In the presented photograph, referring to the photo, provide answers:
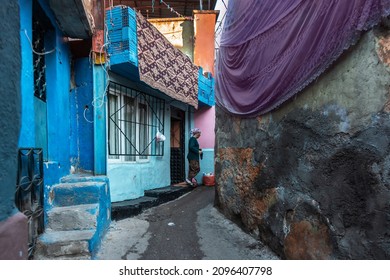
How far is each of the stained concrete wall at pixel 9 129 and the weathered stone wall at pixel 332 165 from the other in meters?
2.23

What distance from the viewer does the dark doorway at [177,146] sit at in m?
9.23

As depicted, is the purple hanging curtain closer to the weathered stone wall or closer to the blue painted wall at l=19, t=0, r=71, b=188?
the weathered stone wall

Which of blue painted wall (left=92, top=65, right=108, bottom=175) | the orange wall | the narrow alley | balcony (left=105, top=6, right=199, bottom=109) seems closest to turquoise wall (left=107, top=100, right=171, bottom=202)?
blue painted wall (left=92, top=65, right=108, bottom=175)

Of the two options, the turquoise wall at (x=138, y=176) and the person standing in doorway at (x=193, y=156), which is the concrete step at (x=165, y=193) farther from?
the person standing in doorway at (x=193, y=156)

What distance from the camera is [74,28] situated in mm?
4594

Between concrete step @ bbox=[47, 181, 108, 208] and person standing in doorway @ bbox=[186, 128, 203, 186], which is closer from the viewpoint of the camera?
concrete step @ bbox=[47, 181, 108, 208]

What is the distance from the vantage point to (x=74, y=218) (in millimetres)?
3639

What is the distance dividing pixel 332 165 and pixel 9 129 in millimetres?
2374

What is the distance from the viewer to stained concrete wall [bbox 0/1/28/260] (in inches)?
55.7

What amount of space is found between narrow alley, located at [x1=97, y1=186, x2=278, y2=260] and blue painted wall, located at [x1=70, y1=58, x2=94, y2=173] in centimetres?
129

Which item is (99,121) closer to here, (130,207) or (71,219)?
(130,207)

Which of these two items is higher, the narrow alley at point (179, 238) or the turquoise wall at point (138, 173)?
the turquoise wall at point (138, 173)

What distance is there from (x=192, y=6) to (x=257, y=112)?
8.19m

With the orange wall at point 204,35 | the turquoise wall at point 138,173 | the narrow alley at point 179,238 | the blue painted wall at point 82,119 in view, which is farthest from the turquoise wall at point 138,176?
the orange wall at point 204,35
